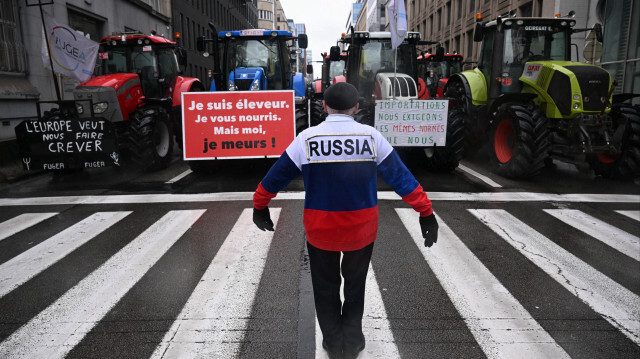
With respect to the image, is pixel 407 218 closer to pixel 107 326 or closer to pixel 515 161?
pixel 515 161

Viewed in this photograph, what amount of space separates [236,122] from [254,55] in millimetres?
2701

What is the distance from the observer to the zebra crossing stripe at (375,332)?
10.6ft

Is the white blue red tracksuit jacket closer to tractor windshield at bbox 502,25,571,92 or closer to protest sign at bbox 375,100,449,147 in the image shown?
protest sign at bbox 375,100,449,147

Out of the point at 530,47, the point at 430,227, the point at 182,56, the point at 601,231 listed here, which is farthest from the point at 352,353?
the point at 182,56

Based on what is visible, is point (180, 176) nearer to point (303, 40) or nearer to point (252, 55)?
point (252, 55)

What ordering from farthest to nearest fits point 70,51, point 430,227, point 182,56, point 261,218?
1. point 182,56
2. point 70,51
3. point 261,218
4. point 430,227

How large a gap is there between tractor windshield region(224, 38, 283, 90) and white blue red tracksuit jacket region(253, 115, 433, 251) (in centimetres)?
847

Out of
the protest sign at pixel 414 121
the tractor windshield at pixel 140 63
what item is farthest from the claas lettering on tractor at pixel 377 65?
the tractor windshield at pixel 140 63

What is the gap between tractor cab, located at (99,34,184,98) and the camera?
34.7 ft

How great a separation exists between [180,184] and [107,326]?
5.64m

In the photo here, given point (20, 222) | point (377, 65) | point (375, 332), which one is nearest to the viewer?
point (375, 332)

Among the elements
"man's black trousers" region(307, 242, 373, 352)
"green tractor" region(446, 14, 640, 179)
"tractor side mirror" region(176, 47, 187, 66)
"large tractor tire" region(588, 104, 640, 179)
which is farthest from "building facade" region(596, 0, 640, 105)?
"man's black trousers" region(307, 242, 373, 352)

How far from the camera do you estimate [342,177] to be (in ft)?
9.50

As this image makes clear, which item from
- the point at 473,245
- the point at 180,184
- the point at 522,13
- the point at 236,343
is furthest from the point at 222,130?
the point at 522,13
